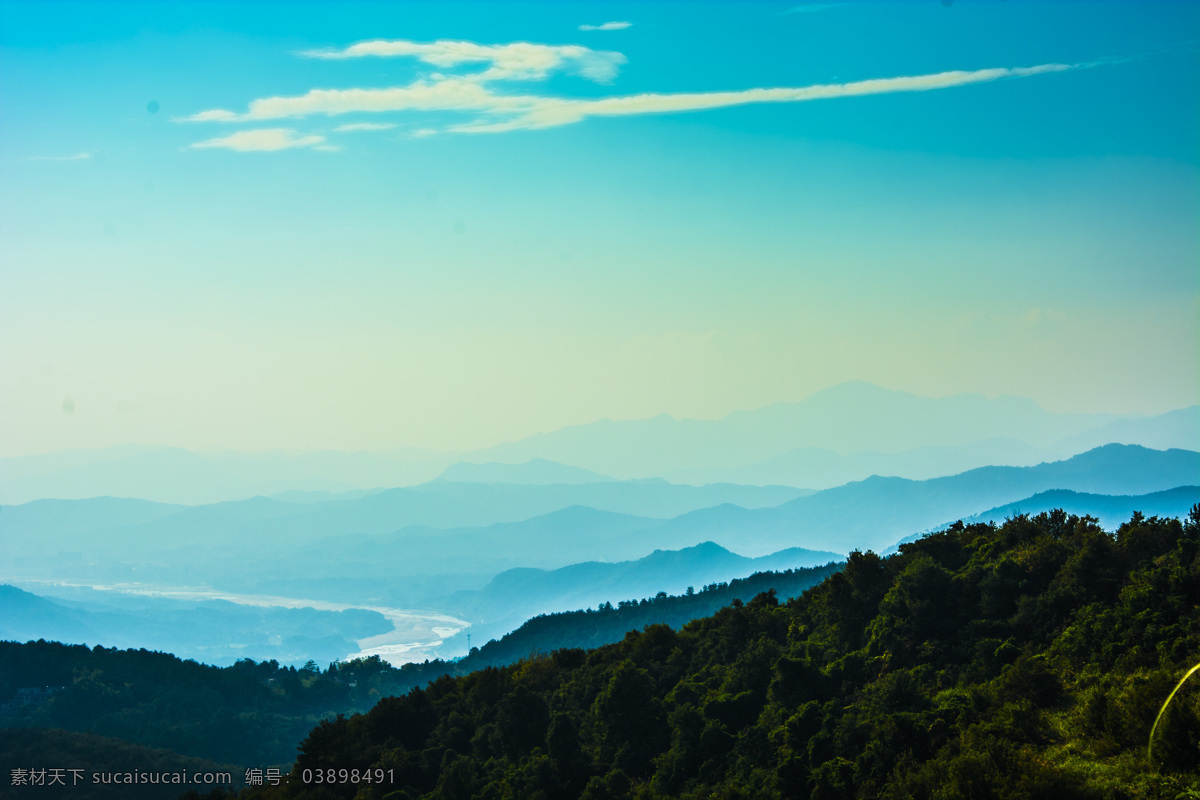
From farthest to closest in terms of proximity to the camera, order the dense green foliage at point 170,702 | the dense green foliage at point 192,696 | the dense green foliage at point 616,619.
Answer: the dense green foliage at point 616,619 → the dense green foliage at point 192,696 → the dense green foliage at point 170,702

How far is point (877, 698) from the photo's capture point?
95.1 ft

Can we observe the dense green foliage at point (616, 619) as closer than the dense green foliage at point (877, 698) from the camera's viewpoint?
No

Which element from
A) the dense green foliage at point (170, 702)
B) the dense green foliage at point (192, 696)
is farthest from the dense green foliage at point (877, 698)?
the dense green foliage at point (170, 702)

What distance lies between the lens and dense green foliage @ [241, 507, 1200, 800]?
22.3m

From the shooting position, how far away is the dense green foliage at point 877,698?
2231 cm

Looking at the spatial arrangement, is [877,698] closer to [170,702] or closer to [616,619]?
[170,702]

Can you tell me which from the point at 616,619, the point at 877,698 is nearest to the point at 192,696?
the point at 616,619

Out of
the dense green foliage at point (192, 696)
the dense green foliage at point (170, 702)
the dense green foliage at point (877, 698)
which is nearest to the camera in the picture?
the dense green foliage at point (877, 698)

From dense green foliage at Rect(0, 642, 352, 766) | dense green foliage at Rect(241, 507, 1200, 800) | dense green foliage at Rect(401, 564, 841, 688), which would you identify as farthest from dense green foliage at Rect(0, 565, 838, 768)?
dense green foliage at Rect(241, 507, 1200, 800)

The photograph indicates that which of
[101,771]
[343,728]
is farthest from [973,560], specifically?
[101,771]

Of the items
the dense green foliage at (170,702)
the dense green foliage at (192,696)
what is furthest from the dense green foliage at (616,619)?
the dense green foliage at (170,702)

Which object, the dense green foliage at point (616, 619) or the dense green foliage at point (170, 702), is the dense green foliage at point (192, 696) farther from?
the dense green foliage at point (616, 619)

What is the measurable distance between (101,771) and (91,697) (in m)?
34.7

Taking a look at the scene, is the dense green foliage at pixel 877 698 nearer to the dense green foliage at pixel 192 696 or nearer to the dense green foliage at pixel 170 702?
the dense green foliage at pixel 192 696
